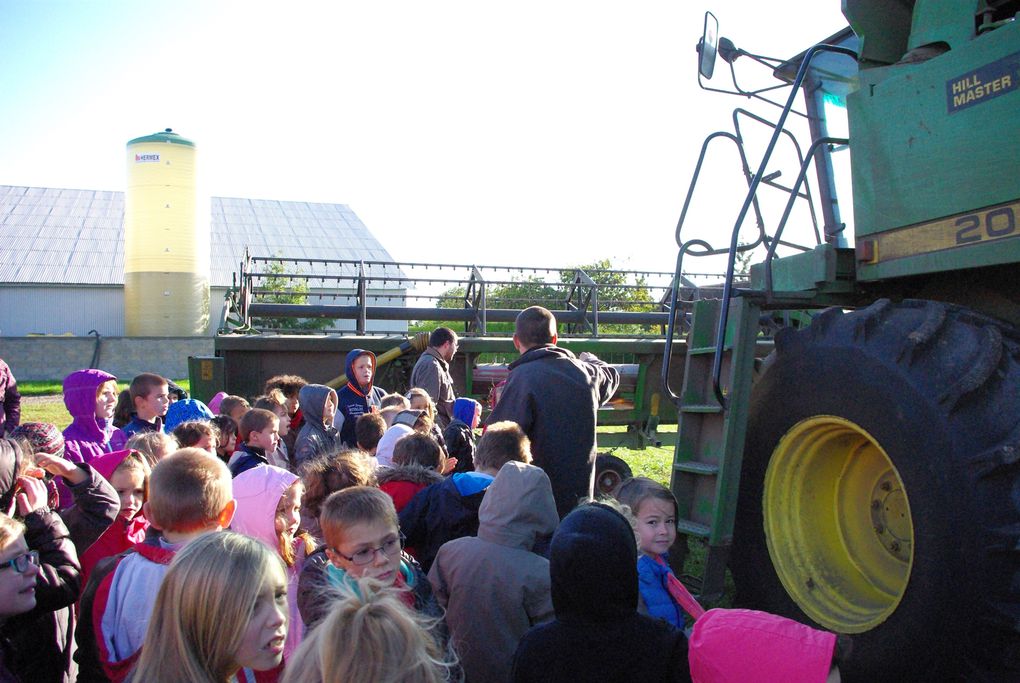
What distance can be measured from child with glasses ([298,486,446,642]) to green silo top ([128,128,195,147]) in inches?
746

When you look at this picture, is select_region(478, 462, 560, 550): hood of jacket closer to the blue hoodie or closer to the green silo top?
the blue hoodie

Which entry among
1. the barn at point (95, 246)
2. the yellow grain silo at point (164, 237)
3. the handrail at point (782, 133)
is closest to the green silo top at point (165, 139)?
the yellow grain silo at point (164, 237)

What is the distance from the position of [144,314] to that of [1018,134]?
21.3 metres

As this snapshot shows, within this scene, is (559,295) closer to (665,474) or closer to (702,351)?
(665,474)

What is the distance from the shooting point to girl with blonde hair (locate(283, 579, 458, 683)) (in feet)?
5.12

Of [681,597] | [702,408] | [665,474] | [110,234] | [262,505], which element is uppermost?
[110,234]

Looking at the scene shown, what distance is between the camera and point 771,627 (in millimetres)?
1989

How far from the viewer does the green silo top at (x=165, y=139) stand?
1934cm

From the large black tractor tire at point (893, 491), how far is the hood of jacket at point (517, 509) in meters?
1.33

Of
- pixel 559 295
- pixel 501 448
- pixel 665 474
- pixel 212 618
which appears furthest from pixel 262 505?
pixel 559 295

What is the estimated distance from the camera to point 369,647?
1571mm

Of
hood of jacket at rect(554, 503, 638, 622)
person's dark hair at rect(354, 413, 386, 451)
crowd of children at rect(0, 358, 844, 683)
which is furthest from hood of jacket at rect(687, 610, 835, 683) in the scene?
person's dark hair at rect(354, 413, 386, 451)

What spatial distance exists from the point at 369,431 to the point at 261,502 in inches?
75.5

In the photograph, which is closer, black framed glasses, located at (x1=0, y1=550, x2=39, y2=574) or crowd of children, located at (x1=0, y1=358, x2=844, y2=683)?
crowd of children, located at (x1=0, y1=358, x2=844, y2=683)
